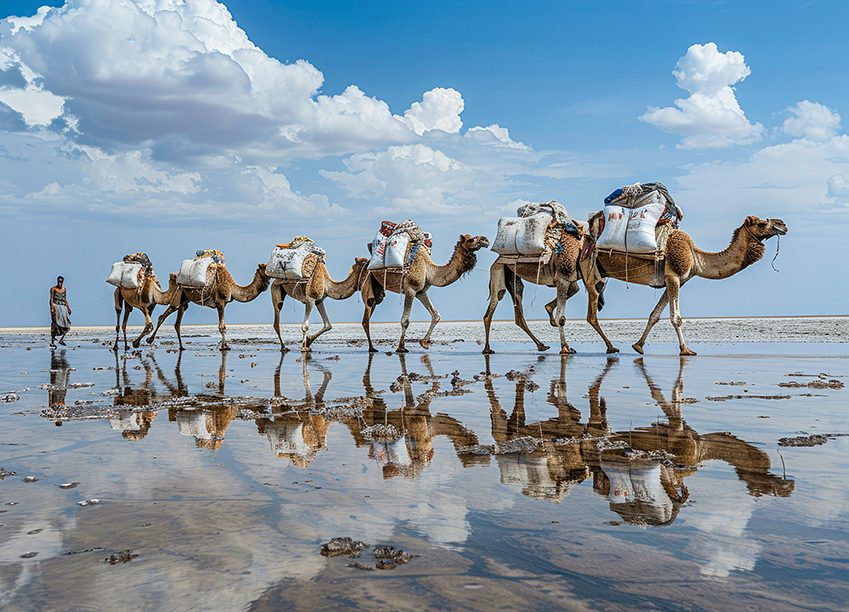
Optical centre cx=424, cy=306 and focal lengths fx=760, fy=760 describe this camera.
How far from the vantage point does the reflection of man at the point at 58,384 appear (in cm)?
968

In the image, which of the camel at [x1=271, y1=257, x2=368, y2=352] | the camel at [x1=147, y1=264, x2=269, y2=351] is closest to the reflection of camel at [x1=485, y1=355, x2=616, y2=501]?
the camel at [x1=271, y1=257, x2=368, y2=352]

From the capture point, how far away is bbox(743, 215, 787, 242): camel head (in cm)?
1562

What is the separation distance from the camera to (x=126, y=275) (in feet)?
86.3

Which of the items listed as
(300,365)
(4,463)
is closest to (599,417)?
(4,463)

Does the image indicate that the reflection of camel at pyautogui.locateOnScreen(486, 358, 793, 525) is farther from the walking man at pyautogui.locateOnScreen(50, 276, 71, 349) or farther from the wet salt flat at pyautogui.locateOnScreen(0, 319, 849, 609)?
the walking man at pyautogui.locateOnScreen(50, 276, 71, 349)

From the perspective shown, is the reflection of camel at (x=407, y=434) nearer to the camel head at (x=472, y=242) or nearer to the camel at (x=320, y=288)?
the camel head at (x=472, y=242)

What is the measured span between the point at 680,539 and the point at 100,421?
6246 mm

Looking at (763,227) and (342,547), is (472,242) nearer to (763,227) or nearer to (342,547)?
(763,227)

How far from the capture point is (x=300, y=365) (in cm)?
1577

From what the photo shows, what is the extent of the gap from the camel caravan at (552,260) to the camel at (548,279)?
0.02m

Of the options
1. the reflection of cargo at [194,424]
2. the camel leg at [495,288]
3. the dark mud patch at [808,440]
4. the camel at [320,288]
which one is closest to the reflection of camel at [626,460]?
the dark mud patch at [808,440]

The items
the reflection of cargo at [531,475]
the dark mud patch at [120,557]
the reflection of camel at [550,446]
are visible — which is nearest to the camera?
the dark mud patch at [120,557]

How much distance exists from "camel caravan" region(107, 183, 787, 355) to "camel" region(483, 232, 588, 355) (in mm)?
25

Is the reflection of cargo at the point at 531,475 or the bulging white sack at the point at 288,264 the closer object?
the reflection of cargo at the point at 531,475
